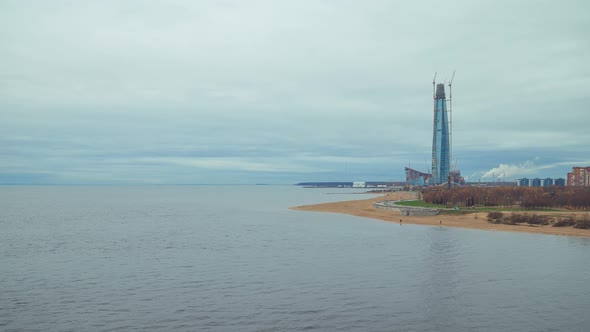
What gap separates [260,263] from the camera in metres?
40.6

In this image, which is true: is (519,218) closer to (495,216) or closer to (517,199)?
(495,216)

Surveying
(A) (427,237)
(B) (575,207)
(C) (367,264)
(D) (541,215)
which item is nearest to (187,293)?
(C) (367,264)

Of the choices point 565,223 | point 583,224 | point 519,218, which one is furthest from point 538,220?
point 583,224

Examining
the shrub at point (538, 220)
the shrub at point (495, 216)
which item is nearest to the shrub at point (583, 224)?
the shrub at point (538, 220)

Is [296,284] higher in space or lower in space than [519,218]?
lower

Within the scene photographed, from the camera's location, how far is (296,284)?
32719 millimetres

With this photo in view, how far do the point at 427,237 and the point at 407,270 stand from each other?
22.6 metres

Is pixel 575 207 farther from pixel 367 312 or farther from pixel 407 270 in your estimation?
pixel 367 312

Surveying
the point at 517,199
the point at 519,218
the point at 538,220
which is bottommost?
the point at 538,220

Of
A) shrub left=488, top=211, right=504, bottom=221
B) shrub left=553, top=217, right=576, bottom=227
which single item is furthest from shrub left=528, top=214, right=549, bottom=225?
shrub left=488, top=211, right=504, bottom=221

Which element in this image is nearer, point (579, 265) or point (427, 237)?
point (579, 265)

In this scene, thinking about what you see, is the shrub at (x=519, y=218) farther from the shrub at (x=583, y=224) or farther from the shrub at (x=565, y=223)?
the shrub at (x=583, y=224)

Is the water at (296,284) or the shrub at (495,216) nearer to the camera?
the water at (296,284)

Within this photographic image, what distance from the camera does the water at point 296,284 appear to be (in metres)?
24.8
